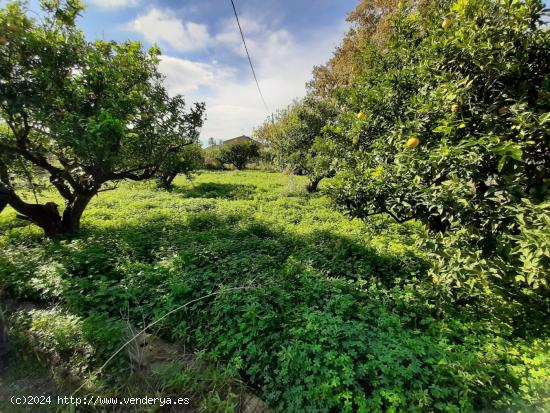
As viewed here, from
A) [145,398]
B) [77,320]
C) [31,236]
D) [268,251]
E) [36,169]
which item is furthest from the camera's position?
[36,169]

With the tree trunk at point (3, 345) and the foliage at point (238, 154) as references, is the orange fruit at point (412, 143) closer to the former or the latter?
the tree trunk at point (3, 345)

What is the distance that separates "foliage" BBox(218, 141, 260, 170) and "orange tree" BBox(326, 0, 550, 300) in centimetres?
2447

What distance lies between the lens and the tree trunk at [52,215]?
5.40m

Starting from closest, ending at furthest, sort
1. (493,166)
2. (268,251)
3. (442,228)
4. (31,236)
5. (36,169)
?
(493,166), (442,228), (268,251), (31,236), (36,169)

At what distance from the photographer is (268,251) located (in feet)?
15.5

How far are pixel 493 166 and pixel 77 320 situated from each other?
15.8 feet

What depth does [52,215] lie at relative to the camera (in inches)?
223

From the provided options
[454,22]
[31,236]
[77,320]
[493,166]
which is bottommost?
[77,320]

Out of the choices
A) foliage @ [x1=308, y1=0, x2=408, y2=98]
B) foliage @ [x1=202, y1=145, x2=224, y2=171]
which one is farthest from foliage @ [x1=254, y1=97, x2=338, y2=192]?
foliage @ [x1=202, y1=145, x2=224, y2=171]

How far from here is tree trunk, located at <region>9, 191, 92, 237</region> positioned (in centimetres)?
540

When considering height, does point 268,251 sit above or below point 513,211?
below

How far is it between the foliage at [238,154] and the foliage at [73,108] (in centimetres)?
2051

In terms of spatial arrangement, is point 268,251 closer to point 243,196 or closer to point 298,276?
point 298,276

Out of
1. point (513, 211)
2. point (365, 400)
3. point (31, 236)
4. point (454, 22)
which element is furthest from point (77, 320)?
point (454, 22)
